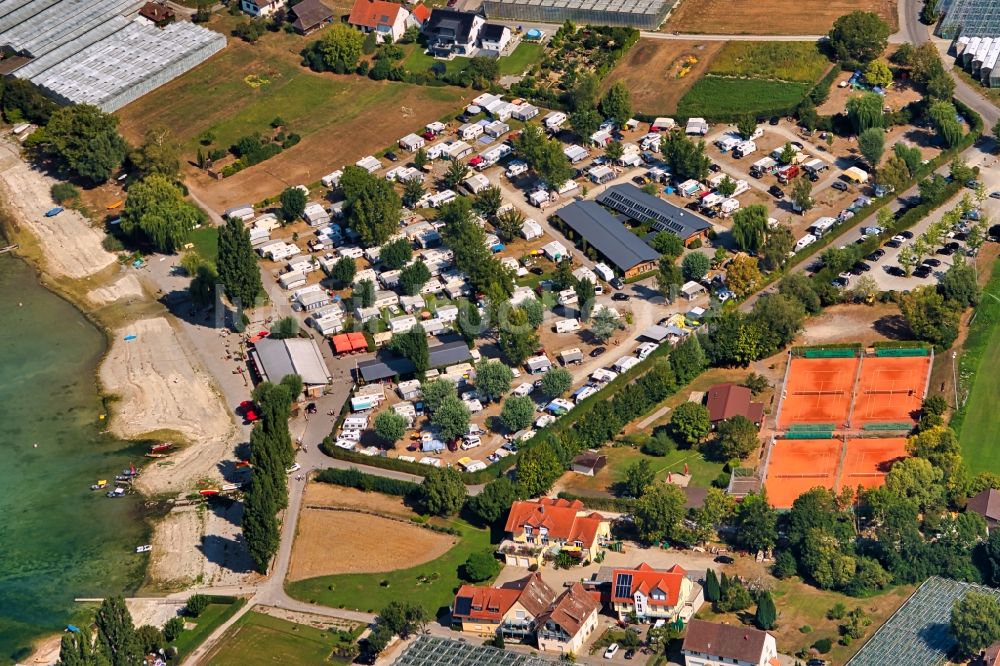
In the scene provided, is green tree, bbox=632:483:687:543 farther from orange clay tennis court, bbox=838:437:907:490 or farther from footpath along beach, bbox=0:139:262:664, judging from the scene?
footpath along beach, bbox=0:139:262:664

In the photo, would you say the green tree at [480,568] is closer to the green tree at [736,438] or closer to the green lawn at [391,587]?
the green lawn at [391,587]

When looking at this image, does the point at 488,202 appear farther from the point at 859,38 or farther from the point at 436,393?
the point at 859,38

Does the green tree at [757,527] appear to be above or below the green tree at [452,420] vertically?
above

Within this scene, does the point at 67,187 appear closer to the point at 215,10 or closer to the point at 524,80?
the point at 215,10

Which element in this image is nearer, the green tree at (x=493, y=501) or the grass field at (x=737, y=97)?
the green tree at (x=493, y=501)

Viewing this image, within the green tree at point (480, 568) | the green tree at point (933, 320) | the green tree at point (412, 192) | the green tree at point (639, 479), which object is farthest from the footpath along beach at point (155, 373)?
the green tree at point (933, 320)

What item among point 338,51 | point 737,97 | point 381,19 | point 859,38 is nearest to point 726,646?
point 737,97

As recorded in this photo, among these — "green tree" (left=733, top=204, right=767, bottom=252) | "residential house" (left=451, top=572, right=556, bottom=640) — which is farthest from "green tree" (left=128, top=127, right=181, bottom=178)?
"residential house" (left=451, top=572, right=556, bottom=640)
